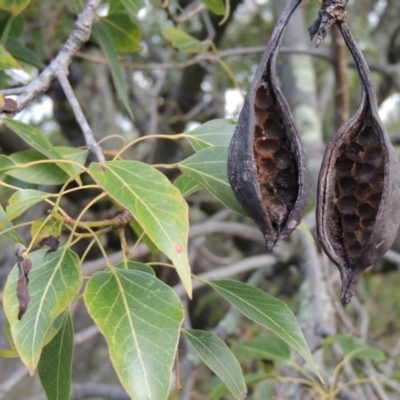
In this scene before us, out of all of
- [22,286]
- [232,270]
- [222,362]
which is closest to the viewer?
[22,286]

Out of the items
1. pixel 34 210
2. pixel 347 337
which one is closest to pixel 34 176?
pixel 347 337

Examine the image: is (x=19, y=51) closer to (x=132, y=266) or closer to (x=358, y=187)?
(x=132, y=266)

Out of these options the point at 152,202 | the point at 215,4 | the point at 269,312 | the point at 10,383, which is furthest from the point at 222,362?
the point at 10,383

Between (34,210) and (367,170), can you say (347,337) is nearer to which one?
(367,170)

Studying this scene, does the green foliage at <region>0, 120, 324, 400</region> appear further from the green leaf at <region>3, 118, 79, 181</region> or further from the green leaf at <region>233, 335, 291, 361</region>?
the green leaf at <region>233, 335, 291, 361</region>

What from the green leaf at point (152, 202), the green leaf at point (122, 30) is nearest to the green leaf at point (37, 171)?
the green leaf at point (152, 202)

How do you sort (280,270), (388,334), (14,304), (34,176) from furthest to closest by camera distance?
(388,334)
(280,270)
(34,176)
(14,304)

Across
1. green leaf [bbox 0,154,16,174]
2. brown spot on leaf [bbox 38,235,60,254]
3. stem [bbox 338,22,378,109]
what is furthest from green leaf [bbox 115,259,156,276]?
stem [bbox 338,22,378,109]
